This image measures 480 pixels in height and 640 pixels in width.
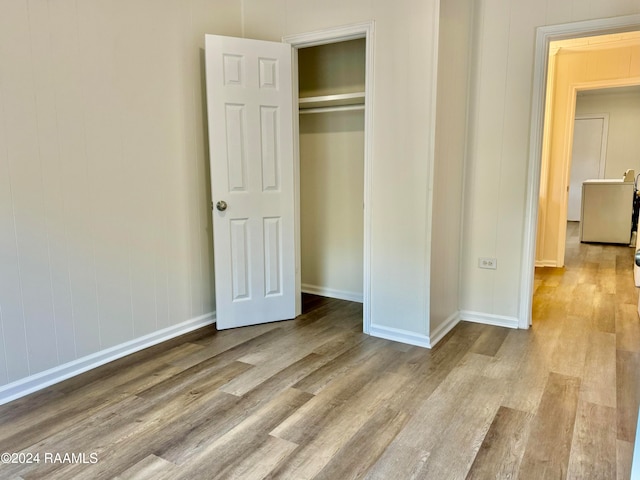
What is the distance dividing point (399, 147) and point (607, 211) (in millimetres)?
5502

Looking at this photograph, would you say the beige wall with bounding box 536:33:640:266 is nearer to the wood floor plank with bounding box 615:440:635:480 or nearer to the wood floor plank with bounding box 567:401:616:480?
the wood floor plank with bounding box 567:401:616:480

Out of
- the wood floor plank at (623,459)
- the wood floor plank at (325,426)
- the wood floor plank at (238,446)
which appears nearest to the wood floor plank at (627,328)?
the wood floor plank at (623,459)

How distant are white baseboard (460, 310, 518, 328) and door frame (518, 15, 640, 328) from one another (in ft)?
0.19

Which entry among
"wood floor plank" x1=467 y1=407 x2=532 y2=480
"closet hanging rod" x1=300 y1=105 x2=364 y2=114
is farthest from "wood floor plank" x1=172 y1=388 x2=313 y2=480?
"closet hanging rod" x1=300 y1=105 x2=364 y2=114

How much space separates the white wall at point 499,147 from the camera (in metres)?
3.16

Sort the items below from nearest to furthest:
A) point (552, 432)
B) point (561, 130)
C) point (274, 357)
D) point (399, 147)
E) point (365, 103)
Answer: point (552, 432), point (274, 357), point (399, 147), point (365, 103), point (561, 130)

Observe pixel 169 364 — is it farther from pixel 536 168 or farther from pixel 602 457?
pixel 536 168

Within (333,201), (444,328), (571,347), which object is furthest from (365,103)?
(571,347)

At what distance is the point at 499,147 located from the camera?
3316mm

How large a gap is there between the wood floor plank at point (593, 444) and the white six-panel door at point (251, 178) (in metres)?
2.09

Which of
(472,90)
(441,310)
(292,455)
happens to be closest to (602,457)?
(292,455)

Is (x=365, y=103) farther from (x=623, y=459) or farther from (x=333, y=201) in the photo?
(x=623, y=459)

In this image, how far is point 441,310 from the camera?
3232 millimetres

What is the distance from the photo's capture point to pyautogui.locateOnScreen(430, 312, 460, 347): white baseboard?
3092 millimetres
